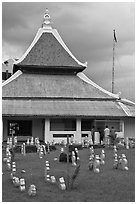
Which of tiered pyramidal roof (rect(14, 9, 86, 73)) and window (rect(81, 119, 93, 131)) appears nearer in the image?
window (rect(81, 119, 93, 131))

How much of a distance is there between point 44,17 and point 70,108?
1004 centimetres

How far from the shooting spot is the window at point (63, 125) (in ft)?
95.8

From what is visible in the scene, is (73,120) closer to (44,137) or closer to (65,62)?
(44,137)

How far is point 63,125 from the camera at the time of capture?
96.2 ft

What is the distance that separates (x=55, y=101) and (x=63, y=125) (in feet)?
6.63

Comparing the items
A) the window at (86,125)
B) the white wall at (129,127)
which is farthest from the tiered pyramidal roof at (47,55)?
the white wall at (129,127)

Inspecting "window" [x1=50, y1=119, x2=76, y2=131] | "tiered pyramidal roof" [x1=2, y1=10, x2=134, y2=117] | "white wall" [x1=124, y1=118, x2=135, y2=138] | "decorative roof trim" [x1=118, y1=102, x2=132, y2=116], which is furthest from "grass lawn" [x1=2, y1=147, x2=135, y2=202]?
"white wall" [x1=124, y1=118, x2=135, y2=138]

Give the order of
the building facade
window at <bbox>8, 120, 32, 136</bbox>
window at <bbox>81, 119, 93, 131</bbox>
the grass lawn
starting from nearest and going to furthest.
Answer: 1. the grass lawn
2. the building facade
3. window at <bbox>8, 120, 32, 136</bbox>
4. window at <bbox>81, 119, 93, 131</bbox>

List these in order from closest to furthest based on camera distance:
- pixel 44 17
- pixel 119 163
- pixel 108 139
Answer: pixel 119 163 → pixel 108 139 → pixel 44 17

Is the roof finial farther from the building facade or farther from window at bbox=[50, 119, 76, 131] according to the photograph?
window at bbox=[50, 119, 76, 131]

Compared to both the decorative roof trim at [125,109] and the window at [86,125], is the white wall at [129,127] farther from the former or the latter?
the window at [86,125]

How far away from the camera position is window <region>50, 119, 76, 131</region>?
95.8 ft

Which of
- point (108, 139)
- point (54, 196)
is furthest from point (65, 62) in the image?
point (54, 196)

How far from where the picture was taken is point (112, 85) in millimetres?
39562
